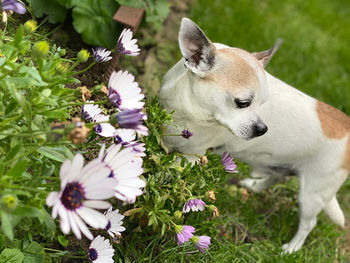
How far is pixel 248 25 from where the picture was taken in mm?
4980

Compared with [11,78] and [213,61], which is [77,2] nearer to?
[213,61]

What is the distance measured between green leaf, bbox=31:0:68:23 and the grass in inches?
57.9

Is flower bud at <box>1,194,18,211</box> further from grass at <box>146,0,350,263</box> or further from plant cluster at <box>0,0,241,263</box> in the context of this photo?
grass at <box>146,0,350,263</box>

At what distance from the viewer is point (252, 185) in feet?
11.3

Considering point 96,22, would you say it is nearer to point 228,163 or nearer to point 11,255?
point 228,163

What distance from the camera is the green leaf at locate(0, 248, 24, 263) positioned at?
182 centimetres

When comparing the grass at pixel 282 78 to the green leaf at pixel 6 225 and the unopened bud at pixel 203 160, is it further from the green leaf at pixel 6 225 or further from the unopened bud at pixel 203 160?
the green leaf at pixel 6 225

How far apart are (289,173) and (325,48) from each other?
2652 millimetres

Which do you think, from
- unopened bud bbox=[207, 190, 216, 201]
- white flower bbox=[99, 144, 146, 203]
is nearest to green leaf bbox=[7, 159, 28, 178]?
white flower bbox=[99, 144, 146, 203]

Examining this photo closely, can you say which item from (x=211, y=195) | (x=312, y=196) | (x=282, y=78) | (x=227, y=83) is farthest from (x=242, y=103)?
(x=282, y=78)

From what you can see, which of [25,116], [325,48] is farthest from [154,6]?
[325,48]

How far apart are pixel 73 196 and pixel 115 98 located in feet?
1.36

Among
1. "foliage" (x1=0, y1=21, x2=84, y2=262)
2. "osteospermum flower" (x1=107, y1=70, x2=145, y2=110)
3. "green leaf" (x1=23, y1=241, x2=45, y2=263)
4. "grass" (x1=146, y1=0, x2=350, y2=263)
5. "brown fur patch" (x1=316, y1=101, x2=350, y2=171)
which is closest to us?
"foliage" (x1=0, y1=21, x2=84, y2=262)

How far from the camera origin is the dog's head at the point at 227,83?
2.38 m
